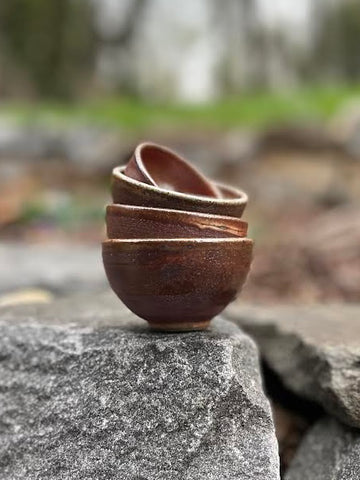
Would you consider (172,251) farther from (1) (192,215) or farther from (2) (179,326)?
(2) (179,326)

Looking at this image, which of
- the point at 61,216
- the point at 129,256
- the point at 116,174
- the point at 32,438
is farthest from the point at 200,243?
the point at 61,216

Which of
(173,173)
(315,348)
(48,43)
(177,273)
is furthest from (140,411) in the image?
(48,43)

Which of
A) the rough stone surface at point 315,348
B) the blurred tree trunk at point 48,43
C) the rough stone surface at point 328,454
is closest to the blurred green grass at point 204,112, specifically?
the blurred tree trunk at point 48,43

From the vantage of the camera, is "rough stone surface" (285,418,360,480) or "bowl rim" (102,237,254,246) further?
"rough stone surface" (285,418,360,480)

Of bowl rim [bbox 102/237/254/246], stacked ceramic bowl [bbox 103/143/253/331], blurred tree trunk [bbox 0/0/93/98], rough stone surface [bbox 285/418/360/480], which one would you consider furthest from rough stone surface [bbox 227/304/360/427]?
blurred tree trunk [bbox 0/0/93/98]

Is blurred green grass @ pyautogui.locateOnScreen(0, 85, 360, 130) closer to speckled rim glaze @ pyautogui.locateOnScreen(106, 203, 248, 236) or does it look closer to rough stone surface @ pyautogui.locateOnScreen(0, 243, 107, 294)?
rough stone surface @ pyautogui.locateOnScreen(0, 243, 107, 294)

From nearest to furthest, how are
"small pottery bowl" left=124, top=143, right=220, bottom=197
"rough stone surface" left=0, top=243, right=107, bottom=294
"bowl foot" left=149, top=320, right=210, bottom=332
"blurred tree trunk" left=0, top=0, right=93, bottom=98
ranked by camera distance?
1. "bowl foot" left=149, top=320, right=210, bottom=332
2. "small pottery bowl" left=124, top=143, right=220, bottom=197
3. "rough stone surface" left=0, top=243, right=107, bottom=294
4. "blurred tree trunk" left=0, top=0, right=93, bottom=98

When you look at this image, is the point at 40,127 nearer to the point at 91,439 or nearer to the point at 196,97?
the point at 196,97
